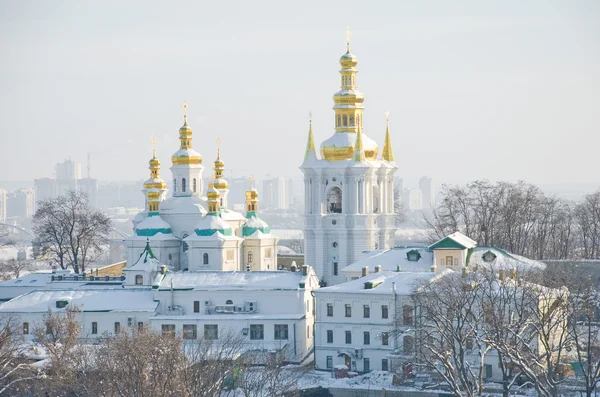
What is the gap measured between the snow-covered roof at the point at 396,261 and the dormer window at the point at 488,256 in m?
2.32

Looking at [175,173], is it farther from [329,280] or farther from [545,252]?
[545,252]

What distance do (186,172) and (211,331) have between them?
17.7 m

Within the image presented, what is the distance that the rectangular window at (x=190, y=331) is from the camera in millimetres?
58969

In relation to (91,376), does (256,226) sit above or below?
above

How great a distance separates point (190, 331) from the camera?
195 ft

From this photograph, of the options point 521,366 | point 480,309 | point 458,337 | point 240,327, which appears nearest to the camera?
point 521,366

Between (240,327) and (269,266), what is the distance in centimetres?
1456

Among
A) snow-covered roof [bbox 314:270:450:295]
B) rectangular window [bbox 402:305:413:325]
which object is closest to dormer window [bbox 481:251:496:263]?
snow-covered roof [bbox 314:270:450:295]

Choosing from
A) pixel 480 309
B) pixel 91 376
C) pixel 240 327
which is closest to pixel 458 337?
pixel 480 309

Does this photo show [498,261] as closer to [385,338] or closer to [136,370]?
[385,338]

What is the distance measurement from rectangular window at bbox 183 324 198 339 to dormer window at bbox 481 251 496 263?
11.6 m

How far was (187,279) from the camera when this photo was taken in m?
62.2

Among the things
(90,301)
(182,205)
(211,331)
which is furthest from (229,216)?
(211,331)

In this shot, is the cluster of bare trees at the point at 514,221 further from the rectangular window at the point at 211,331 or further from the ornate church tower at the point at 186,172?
the rectangular window at the point at 211,331
